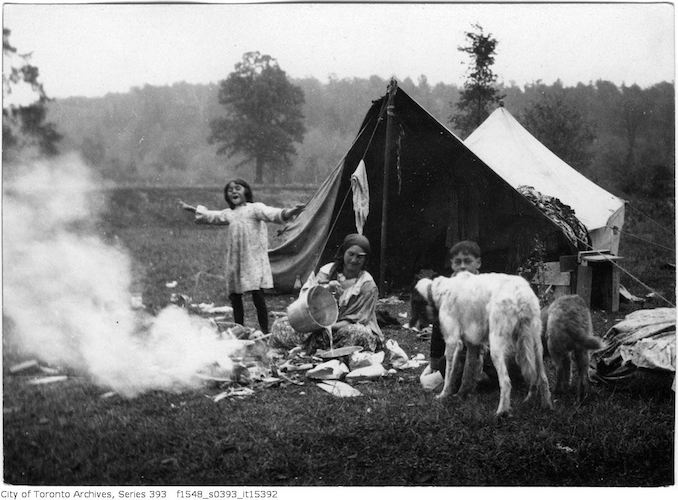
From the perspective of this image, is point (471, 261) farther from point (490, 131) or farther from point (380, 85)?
point (490, 131)

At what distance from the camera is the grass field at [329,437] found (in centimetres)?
275

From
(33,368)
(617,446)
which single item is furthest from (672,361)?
(33,368)

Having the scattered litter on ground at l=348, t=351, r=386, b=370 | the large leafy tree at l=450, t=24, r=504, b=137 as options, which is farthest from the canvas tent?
the scattered litter on ground at l=348, t=351, r=386, b=370

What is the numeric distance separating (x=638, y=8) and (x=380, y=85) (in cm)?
253

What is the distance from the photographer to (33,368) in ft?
11.8

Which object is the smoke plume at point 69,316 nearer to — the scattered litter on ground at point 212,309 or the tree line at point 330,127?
the tree line at point 330,127

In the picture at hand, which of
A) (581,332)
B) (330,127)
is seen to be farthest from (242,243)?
(330,127)

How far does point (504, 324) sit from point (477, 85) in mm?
5883

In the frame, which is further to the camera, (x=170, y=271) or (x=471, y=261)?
(x=170, y=271)

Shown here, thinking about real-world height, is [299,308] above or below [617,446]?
above

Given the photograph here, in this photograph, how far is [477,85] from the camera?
8.02 meters

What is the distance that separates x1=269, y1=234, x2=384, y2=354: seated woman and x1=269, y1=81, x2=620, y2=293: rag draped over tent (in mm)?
1556

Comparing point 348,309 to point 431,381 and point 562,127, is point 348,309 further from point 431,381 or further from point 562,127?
point 562,127

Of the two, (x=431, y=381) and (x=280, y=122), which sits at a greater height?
(x=280, y=122)
